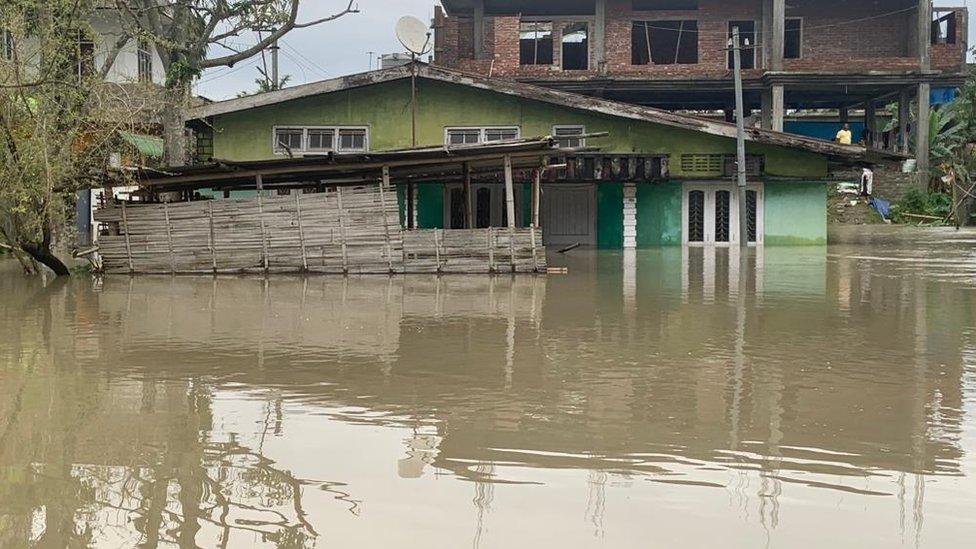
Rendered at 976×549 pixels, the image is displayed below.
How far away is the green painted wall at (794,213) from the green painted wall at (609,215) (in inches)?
148

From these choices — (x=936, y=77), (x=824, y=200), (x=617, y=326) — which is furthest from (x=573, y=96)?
(x=617, y=326)

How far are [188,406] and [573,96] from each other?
1829 centimetres

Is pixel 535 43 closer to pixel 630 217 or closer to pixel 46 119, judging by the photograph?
pixel 630 217

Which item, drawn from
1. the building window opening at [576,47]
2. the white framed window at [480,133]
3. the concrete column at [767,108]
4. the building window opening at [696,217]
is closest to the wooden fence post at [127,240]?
the white framed window at [480,133]

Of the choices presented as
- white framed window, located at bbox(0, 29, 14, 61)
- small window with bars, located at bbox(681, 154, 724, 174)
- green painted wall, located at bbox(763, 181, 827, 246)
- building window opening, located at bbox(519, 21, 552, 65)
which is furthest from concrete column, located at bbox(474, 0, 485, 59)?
white framed window, located at bbox(0, 29, 14, 61)

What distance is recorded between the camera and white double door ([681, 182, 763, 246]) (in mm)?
24641

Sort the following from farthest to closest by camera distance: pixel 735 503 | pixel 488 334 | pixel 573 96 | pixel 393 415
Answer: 1. pixel 573 96
2. pixel 488 334
3. pixel 393 415
4. pixel 735 503

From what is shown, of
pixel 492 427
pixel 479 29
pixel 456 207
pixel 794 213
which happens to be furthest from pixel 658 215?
pixel 492 427

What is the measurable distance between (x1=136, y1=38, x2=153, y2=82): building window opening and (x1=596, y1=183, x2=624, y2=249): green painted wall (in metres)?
13.7

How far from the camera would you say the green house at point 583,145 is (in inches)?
902

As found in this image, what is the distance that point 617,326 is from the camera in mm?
9195

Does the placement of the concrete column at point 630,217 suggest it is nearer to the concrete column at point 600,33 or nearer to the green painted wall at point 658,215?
the green painted wall at point 658,215

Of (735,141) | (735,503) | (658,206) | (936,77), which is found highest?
(936,77)

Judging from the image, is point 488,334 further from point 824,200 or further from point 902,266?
point 824,200
